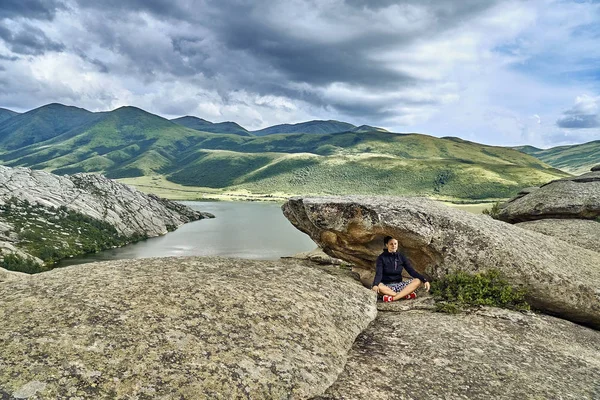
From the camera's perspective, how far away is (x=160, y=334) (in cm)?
911

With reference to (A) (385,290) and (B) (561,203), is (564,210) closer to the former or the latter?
(B) (561,203)

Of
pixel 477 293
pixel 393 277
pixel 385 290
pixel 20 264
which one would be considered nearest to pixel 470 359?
pixel 477 293

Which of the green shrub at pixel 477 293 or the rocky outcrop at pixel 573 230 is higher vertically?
the rocky outcrop at pixel 573 230

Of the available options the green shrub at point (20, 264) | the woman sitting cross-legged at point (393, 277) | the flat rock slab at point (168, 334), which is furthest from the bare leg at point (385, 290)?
the green shrub at point (20, 264)

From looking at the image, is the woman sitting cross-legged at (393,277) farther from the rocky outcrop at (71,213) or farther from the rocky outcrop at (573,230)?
the rocky outcrop at (71,213)

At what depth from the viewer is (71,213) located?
377 feet

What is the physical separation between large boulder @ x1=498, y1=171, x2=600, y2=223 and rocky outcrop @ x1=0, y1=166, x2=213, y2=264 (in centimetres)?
9208

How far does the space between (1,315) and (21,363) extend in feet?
7.09

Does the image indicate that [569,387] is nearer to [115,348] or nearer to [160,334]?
[160,334]

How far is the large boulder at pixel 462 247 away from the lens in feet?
50.5

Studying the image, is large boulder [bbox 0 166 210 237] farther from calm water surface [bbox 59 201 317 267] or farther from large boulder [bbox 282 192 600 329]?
large boulder [bbox 282 192 600 329]

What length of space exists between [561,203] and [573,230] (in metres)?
5.74

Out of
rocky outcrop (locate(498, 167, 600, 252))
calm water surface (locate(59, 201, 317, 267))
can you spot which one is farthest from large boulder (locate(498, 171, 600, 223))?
calm water surface (locate(59, 201, 317, 267))

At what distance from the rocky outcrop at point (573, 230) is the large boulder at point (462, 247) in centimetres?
533
